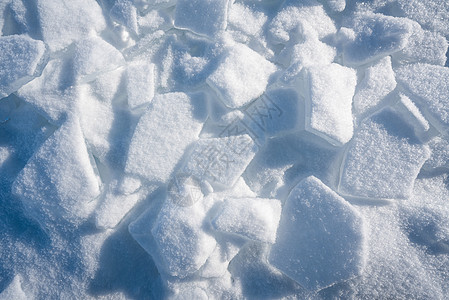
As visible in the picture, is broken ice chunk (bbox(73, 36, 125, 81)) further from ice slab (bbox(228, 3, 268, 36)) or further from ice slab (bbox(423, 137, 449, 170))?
ice slab (bbox(423, 137, 449, 170))

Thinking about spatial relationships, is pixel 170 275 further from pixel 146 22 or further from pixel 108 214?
pixel 146 22

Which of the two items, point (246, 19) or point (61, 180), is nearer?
point (61, 180)

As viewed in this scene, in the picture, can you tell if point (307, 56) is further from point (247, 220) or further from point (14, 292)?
point (14, 292)

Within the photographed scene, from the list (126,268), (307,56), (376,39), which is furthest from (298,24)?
(126,268)

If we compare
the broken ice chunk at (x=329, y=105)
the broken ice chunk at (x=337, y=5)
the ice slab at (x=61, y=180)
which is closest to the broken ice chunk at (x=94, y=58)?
the ice slab at (x=61, y=180)

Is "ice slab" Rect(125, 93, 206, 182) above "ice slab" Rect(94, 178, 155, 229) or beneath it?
above

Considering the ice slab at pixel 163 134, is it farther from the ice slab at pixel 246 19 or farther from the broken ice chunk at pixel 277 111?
the ice slab at pixel 246 19

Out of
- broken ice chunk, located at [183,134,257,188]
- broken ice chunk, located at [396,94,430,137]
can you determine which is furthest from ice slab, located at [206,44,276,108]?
broken ice chunk, located at [396,94,430,137]

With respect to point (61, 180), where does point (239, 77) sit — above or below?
above
